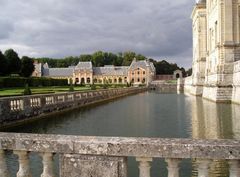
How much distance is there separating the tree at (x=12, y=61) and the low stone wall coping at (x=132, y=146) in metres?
63.0

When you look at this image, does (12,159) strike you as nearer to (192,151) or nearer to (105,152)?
(105,152)

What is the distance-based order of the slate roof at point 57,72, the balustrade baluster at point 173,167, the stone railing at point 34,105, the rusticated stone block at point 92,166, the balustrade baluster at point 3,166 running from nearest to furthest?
the balustrade baluster at point 173,167, the rusticated stone block at point 92,166, the balustrade baluster at point 3,166, the stone railing at point 34,105, the slate roof at point 57,72

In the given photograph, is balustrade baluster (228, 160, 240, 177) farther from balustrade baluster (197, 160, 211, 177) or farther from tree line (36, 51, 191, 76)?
tree line (36, 51, 191, 76)

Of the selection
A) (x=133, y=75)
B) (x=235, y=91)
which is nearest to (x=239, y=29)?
(x=235, y=91)

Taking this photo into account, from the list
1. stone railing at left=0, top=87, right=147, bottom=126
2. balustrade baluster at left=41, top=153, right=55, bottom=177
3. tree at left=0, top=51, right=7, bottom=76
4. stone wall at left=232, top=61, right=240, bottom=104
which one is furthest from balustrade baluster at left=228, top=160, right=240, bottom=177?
tree at left=0, top=51, right=7, bottom=76

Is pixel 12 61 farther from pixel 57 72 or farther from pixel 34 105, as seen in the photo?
pixel 57 72

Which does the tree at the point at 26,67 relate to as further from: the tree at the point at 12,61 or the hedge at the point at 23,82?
the hedge at the point at 23,82

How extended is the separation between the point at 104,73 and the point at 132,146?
124097mm

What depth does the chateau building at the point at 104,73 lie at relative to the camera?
124312 millimetres

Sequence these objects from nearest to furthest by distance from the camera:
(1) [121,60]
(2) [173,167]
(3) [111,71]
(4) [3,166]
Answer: (2) [173,167], (4) [3,166], (3) [111,71], (1) [121,60]

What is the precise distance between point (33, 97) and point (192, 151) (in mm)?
14469

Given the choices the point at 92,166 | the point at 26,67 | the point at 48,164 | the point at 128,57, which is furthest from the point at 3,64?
the point at 128,57

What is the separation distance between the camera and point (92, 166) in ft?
11.5

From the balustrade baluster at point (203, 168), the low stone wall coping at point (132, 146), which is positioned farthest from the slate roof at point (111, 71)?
the balustrade baluster at point (203, 168)
